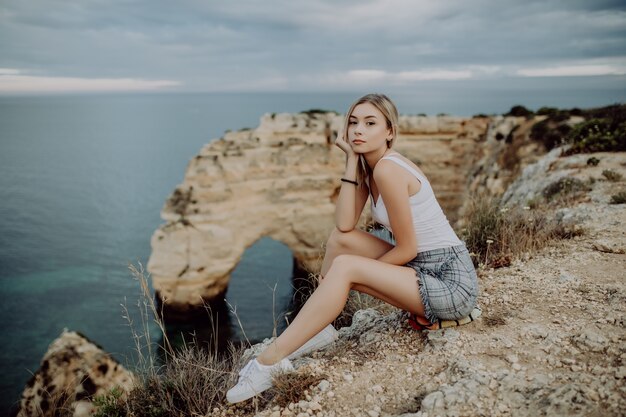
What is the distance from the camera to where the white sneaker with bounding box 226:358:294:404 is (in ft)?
8.87

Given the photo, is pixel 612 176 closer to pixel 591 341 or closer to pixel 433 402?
pixel 591 341

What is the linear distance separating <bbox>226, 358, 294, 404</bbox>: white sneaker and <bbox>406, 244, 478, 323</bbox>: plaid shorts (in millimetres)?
1125

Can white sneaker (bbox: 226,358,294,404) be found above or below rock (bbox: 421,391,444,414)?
below

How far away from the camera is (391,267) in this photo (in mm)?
2822

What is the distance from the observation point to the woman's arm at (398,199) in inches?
109

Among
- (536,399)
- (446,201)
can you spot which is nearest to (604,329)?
(536,399)

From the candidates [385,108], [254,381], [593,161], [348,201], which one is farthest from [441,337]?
[593,161]

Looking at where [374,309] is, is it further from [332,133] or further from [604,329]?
[332,133]

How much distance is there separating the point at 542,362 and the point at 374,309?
1.76 m

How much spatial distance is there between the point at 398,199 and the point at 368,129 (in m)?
0.65

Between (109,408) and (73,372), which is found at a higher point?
(109,408)

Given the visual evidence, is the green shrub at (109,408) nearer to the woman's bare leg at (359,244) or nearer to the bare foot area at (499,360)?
the bare foot area at (499,360)

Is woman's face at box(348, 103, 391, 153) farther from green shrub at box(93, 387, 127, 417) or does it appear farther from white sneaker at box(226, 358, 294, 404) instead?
green shrub at box(93, 387, 127, 417)

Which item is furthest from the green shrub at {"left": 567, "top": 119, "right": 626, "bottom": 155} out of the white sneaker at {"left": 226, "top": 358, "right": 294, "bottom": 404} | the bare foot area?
the white sneaker at {"left": 226, "top": 358, "right": 294, "bottom": 404}
